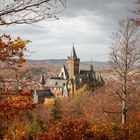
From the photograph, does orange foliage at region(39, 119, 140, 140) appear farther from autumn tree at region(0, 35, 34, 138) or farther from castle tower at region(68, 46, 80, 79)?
castle tower at region(68, 46, 80, 79)

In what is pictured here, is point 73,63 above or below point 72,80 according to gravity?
above

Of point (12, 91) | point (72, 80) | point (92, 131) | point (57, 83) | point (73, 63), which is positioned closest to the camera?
point (12, 91)

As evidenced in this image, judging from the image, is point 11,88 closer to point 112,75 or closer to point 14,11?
point 14,11

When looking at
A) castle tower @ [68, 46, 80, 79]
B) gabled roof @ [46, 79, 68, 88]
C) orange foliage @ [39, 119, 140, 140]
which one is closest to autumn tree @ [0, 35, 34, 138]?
orange foliage @ [39, 119, 140, 140]

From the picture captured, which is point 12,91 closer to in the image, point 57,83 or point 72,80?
point 72,80

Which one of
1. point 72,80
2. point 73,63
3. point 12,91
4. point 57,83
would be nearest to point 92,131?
point 12,91

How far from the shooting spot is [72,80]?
113625 millimetres

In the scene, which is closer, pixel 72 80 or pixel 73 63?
pixel 72 80

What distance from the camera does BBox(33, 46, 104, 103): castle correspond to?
110 m

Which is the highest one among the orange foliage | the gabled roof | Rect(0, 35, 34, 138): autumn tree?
Rect(0, 35, 34, 138): autumn tree

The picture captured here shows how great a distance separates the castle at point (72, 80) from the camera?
110 meters

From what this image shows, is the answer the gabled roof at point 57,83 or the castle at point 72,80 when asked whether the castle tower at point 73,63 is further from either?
the gabled roof at point 57,83

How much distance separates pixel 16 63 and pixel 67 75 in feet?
377

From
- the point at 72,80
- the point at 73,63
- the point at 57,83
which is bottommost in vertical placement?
the point at 57,83
